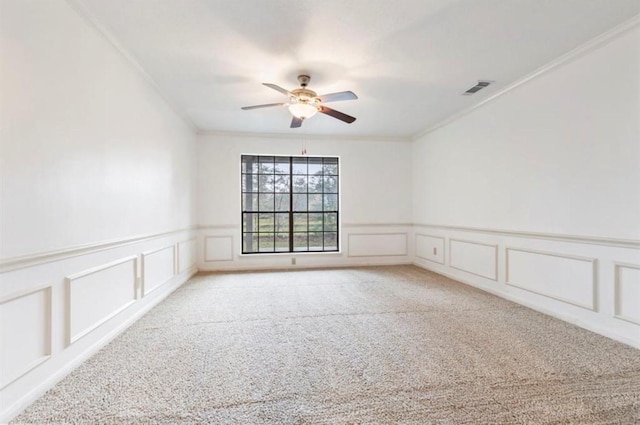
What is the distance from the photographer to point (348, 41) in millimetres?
2508

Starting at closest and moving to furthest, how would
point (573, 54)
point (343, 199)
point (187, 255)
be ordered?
point (573, 54) → point (187, 255) → point (343, 199)

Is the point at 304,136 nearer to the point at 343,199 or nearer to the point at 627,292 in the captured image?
the point at 343,199

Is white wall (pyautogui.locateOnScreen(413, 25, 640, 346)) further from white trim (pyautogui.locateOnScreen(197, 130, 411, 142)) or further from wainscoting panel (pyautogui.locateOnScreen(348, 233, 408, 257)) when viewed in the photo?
white trim (pyautogui.locateOnScreen(197, 130, 411, 142))

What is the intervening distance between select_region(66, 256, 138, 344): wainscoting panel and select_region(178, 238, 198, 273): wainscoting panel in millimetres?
1401

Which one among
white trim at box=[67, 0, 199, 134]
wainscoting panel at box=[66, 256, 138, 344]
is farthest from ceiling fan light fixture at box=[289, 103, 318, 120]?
wainscoting panel at box=[66, 256, 138, 344]

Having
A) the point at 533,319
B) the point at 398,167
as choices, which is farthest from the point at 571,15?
the point at 398,167

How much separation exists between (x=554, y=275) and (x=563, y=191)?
2.80ft

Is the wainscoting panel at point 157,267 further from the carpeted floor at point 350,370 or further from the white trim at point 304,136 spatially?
the white trim at point 304,136

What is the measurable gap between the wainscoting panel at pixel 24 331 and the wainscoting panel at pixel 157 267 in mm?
1296

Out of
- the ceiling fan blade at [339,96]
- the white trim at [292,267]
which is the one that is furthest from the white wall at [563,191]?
the ceiling fan blade at [339,96]

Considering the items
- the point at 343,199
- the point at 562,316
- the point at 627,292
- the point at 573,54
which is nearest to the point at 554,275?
the point at 562,316

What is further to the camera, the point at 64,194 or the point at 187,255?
the point at 187,255

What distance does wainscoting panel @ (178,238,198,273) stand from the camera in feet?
14.1

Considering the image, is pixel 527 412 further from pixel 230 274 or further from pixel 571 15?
pixel 230 274
